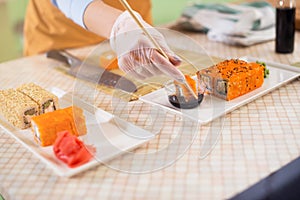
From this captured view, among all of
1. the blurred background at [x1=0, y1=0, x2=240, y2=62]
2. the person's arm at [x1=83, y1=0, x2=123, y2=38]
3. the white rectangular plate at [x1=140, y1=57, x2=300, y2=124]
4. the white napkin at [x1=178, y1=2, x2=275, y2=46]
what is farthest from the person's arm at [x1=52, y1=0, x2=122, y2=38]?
the blurred background at [x1=0, y1=0, x2=240, y2=62]

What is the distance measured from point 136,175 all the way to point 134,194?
0.19 feet

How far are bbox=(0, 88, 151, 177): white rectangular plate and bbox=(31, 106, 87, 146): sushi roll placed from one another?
0.05 ft

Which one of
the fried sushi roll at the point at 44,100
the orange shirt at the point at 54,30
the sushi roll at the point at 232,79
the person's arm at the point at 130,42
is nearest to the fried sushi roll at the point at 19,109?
the fried sushi roll at the point at 44,100

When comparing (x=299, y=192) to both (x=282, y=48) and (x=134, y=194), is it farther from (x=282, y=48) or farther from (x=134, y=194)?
(x=282, y=48)

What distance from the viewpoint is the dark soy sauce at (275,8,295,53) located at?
4.30ft

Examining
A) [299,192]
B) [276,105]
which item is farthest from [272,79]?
[299,192]

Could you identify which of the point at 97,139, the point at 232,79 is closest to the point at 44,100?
the point at 97,139

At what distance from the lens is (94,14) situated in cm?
121

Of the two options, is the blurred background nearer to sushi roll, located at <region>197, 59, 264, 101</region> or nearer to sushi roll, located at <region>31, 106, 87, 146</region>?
sushi roll, located at <region>197, 59, 264, 101</region>

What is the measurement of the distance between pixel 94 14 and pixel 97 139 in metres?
0.46

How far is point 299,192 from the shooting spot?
0.81 m

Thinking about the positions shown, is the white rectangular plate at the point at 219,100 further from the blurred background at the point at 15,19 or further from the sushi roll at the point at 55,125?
the blurred background at the point at 15,19

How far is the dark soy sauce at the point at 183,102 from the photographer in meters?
0.97

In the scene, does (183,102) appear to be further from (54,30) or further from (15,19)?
(15,19)
